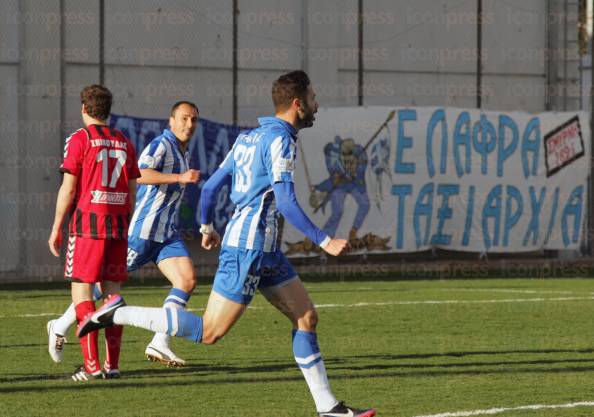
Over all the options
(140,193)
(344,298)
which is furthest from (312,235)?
(344,298)

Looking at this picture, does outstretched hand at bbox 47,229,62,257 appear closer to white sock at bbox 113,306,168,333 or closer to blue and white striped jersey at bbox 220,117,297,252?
white sock at bbox 113,306,168,333

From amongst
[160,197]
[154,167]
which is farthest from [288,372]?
[154,167]

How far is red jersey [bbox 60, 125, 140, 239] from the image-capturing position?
29.7ft

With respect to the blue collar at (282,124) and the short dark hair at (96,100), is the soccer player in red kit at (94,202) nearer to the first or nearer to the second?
the short dark hair at (96,100)

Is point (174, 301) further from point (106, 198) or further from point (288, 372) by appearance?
point (106, 198)

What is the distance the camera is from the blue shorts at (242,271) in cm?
737

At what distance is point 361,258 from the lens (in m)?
24.8

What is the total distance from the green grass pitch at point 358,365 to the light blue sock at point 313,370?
0.49 meters

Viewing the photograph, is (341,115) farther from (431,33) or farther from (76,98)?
(76,98)

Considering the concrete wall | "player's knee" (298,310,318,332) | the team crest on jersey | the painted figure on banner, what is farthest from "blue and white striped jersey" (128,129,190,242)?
the painted figure on banner

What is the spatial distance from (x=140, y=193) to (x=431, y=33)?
54.1 ft

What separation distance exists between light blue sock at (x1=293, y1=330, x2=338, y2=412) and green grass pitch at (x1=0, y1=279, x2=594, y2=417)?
49cm

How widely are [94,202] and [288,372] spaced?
6.53ft

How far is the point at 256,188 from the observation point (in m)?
7.45
